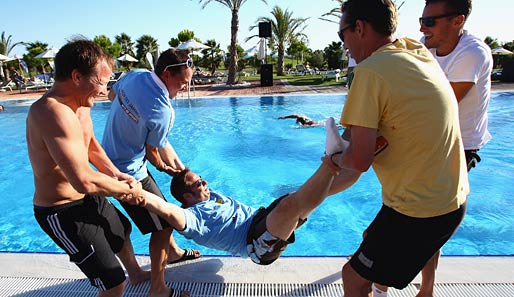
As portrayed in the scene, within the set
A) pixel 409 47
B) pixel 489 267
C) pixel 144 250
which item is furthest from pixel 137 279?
pixel 489 267

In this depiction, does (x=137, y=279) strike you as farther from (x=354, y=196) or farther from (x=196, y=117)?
(x=196, y=117)

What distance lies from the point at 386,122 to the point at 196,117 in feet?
41.7

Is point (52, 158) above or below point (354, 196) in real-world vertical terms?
above

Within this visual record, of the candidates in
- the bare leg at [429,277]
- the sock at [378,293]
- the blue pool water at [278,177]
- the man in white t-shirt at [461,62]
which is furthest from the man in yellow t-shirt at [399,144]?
the blue pool water at [278,177]

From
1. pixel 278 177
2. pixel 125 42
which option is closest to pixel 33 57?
pixel 125 42

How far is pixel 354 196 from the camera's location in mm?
6238

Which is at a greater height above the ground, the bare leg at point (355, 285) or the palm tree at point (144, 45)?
the palm tree at point (144, 45)

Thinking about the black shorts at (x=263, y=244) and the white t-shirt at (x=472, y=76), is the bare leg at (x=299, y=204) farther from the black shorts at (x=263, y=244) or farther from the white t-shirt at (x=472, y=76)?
the white t-shirt at (x=472, y=76)

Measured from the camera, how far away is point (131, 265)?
2824mm

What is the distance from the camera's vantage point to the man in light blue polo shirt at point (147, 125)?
264cm

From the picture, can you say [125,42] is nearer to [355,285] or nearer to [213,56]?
[213,56]

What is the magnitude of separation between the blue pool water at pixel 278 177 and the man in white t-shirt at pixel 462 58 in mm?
2601

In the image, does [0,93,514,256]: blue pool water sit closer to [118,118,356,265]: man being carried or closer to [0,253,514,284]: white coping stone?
[0,253,514,284]: white coping stone

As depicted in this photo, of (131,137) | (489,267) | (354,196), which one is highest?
(131,137)
